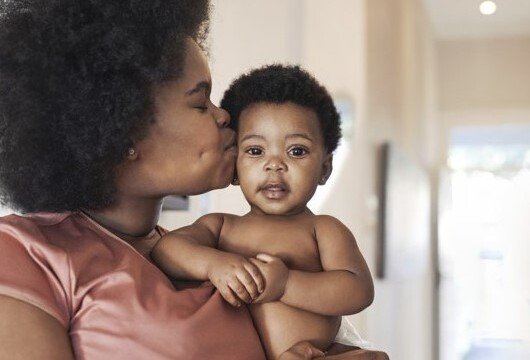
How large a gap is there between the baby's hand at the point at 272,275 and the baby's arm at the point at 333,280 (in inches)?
0.5

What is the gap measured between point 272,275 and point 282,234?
0.14 m

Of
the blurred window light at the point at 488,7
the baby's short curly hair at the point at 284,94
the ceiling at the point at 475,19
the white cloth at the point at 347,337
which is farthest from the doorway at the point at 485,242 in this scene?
the baby's short curly hair at the point at 284,94

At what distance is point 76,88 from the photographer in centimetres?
104

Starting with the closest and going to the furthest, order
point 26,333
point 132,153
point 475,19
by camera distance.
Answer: point 26,333, point 132,153, point 475,19

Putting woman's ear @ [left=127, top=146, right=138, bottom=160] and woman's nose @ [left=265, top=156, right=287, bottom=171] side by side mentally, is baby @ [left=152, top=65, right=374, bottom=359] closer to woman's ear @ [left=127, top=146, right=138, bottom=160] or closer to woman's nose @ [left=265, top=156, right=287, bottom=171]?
woman's nose @ [left=265, top=156, right=287, bottom=171]

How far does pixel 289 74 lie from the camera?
122 centimetres

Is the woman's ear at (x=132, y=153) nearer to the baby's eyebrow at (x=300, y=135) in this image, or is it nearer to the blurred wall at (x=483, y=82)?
the baby's eyebrow at (x=300, y=135)

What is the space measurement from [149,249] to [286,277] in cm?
25

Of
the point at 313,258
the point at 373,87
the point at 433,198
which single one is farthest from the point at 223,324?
the point at 433,198

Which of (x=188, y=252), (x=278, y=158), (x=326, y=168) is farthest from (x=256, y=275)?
(x=326, y=168)

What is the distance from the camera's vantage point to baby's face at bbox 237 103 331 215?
3.83 feet

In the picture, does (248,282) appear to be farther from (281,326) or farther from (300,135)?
(300,135)

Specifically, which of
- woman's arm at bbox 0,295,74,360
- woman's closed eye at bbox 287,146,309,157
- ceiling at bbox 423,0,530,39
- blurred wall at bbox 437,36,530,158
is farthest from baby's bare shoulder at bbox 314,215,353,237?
blurred wall at bbox 437,36,530,158

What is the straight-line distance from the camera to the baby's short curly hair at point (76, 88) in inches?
40.7
